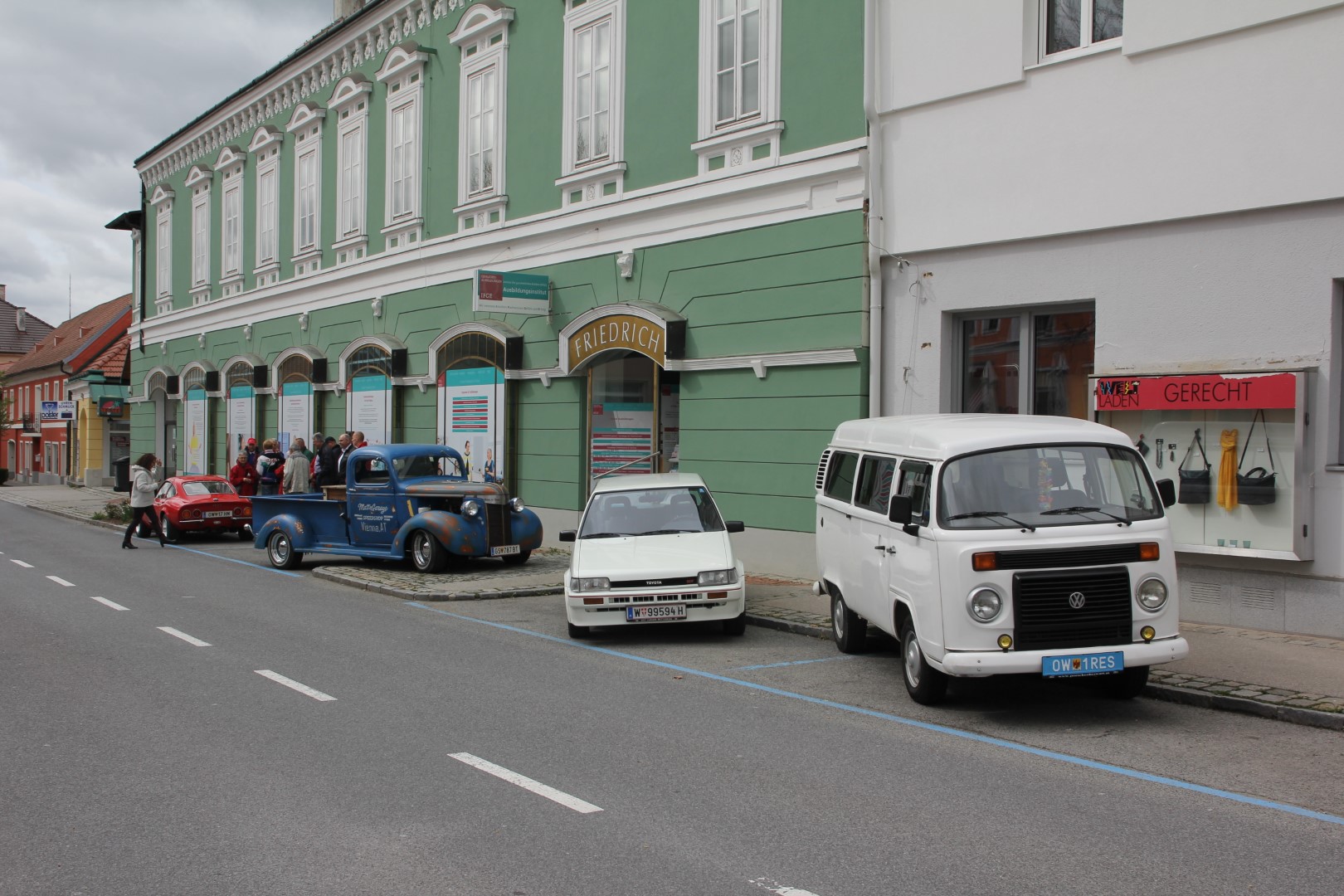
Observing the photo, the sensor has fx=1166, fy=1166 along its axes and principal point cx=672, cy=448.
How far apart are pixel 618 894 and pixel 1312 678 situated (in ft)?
20.6

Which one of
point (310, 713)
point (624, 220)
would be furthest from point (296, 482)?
point (310, 713)

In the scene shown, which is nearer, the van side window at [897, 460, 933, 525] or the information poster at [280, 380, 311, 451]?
the van side window at [897, 460, 933, 525]

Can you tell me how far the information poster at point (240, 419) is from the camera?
32.2 metres

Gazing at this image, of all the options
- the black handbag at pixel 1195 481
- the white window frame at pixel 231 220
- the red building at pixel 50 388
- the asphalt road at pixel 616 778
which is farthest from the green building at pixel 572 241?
the red building at pixel 50 388

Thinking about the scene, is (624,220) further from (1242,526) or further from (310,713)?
(310,713)

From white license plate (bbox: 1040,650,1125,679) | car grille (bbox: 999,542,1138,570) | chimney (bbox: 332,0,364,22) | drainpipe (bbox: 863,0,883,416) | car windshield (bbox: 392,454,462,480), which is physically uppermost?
chimney (bbox: 332,0,364,22)

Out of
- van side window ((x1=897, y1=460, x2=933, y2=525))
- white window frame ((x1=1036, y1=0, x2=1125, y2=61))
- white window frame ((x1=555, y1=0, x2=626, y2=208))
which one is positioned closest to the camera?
van side window ((x1=897, y1=460, x2=933, y2=525))

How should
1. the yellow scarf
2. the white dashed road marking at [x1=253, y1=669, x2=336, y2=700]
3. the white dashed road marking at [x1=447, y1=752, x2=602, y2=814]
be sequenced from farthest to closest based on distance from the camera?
the yellow scarf
the white dashed road marking at [x1=253, y1=669, x2=336, y2=700]
the white dashed road marking at [x1=447, y1=752, x2=602, y2=814]

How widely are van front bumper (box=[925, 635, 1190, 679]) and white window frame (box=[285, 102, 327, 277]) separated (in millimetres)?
24021

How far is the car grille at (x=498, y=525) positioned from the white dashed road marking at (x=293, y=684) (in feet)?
21.9

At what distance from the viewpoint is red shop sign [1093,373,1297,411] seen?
416 inches

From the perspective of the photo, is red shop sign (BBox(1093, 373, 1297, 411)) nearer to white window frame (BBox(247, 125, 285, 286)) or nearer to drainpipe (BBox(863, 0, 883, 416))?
drainpipe (BBox(863, 0, 883, 416))

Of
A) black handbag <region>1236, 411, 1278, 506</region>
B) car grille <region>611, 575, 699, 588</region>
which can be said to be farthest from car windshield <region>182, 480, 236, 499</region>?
black handbag <region>1236, 411, 1278, 506</region>

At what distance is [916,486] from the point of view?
849 centimetres
